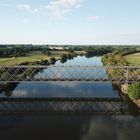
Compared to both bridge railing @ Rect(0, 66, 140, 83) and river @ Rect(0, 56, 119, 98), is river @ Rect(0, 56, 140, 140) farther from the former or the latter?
river @ Rect(0, 56, 119, 98)

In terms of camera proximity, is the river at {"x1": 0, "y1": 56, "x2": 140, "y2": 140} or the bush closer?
the river at {"x1": 0, "y1": 56, "x2": 140, "y2": 140}

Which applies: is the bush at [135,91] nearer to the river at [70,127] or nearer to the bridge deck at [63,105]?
Result: the bridge deck at [63,105]

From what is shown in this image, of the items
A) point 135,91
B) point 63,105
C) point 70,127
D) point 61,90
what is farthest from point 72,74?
point 70,127

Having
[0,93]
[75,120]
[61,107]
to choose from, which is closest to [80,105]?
[61,107]

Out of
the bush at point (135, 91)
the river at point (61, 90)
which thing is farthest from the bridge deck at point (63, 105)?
the river at point (61, 90)

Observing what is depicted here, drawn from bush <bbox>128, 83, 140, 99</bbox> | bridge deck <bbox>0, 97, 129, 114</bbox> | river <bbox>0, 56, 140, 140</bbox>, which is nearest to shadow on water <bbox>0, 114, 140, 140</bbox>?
river <bbox>0, 56, 140, 140</bbox>

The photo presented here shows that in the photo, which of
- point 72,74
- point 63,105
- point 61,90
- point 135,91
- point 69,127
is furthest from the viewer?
point 72,74

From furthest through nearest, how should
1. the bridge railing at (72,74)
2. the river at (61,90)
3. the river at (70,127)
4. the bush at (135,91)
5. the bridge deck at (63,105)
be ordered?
the river at (61,90), the bridge railing at (72,74), the bush at (135,91), the bridge deck at (63,105), the river at (70,127)

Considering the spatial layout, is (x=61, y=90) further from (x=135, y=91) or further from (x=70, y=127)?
(x=70, y=127)

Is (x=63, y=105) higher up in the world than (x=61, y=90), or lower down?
higher up

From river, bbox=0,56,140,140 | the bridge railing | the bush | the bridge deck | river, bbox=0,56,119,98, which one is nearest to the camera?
river, bbox=0,56,140,140

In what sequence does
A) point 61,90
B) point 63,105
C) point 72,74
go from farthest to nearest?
point 72,74
point 61,90
point 63,105

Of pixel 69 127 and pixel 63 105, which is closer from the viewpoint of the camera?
pixel 69 127
